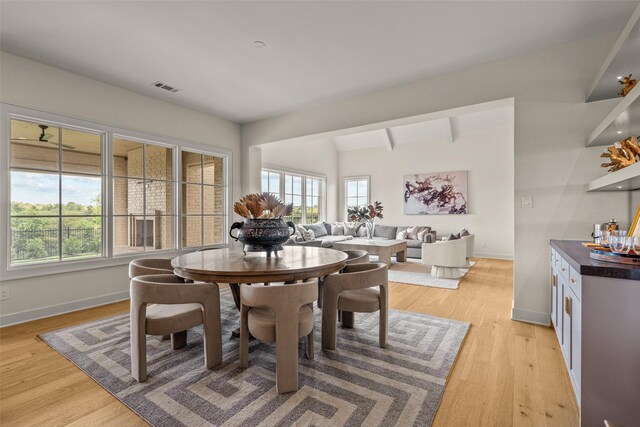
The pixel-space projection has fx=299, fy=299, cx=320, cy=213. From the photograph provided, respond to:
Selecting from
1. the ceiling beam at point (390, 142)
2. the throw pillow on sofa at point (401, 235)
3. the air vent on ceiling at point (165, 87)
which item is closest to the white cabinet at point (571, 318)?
the air vent on ceiling at point (165, 87)

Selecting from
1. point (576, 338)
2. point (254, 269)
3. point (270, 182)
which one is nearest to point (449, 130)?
point (270, 182)

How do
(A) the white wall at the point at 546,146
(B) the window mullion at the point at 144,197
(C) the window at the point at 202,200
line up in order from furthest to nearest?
1. (C) the window at the point at 202,200
2. (B) the window mullion at the point at 144,197
3. (A) the white wall at the point at 546,146

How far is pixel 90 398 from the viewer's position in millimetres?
1727

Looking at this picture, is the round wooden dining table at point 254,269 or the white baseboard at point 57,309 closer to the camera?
the round wooden dining table at point 254,269

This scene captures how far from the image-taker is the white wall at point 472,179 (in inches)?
262

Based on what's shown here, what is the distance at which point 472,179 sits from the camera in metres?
7.04

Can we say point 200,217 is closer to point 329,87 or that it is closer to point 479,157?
point 329,87

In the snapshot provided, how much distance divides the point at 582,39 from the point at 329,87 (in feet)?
8.03

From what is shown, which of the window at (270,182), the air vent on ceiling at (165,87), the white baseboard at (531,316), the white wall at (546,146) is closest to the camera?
the white wall at (546,146)

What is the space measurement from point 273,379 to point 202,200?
3504 mm

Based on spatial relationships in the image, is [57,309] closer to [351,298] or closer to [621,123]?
[351,298]

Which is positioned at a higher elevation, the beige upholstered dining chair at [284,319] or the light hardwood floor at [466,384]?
the beige upholstered dining chair at [284,319]

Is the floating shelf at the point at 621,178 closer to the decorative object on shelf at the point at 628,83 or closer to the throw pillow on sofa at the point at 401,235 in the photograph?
the decorative object on shelf at the point at 628,83

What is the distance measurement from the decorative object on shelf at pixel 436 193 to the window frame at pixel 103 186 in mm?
4738
